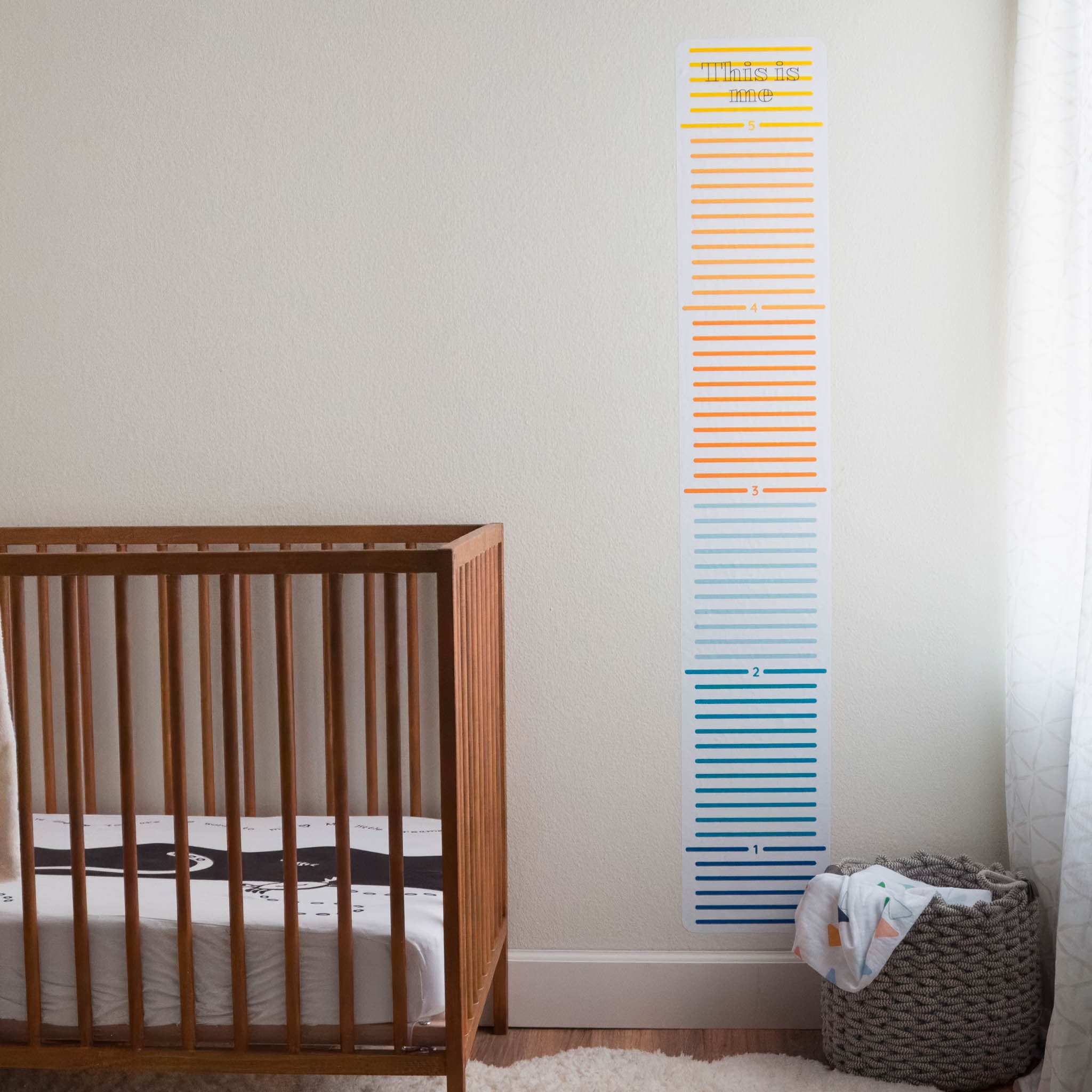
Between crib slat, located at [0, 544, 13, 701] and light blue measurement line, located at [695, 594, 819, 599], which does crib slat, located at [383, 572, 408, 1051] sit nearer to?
light blue measurement line, located at [695, 594, 819, 599]

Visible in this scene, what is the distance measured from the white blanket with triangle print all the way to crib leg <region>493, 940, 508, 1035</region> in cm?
56

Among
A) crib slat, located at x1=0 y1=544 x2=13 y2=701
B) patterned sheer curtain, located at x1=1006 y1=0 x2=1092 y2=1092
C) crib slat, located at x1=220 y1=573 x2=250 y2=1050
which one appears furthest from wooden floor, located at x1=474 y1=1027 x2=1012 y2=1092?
crib slat, located at x1=0 y1=544 x2=13 y2=701

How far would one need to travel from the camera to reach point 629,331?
81.0 inches

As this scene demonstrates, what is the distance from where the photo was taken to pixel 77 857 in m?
1.47

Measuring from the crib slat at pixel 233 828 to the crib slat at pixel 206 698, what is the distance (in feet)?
1.99

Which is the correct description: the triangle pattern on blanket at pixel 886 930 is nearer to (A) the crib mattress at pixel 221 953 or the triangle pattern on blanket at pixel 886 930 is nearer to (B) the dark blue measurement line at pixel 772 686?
(B) the dark blue measurement line at pixel 772 686

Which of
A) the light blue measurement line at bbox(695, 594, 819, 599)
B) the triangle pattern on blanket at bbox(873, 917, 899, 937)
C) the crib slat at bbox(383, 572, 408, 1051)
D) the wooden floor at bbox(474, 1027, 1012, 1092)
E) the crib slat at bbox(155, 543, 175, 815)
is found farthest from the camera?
the light blue measurement line at bbox(695, 594, 819, 599)

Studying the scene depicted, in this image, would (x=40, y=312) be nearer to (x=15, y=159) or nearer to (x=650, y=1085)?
(x=15, y=159)

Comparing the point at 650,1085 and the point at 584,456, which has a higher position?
the point at 584,456

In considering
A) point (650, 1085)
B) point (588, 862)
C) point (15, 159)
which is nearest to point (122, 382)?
point (15, 159)

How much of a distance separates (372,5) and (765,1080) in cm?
214

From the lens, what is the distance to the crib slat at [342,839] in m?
1.43

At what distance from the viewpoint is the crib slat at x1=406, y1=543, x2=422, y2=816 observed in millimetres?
1975

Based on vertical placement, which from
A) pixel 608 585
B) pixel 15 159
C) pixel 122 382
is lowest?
pixel 608 585
